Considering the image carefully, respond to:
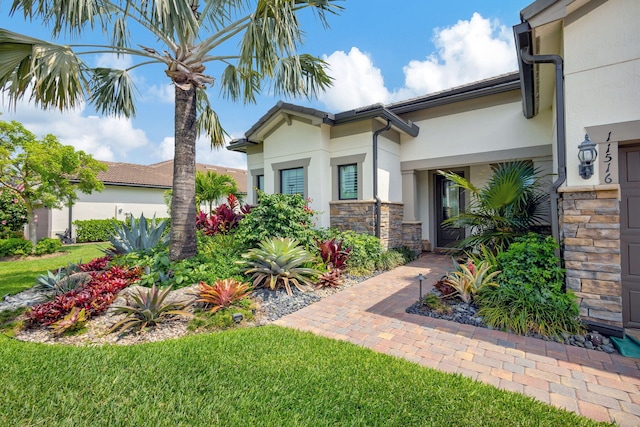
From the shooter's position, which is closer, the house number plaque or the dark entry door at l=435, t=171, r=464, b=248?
the house number plaque

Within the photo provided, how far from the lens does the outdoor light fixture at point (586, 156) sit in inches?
168

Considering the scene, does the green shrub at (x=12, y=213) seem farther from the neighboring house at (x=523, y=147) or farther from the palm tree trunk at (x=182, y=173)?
the palm tree trunk at (x=182, y=173)

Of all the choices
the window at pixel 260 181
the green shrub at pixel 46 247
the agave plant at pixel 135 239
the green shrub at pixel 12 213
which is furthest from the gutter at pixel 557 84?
the green shrub at pixel 12 213

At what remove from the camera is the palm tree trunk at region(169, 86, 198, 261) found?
7.01m

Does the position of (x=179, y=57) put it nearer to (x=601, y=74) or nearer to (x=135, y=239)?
(x=135, y=239)

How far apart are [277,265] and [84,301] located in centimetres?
336

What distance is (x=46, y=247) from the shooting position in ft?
41.0

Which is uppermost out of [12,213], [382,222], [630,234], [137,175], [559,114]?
[137,175]

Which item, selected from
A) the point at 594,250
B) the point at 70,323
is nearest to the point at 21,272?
the point at 70,323

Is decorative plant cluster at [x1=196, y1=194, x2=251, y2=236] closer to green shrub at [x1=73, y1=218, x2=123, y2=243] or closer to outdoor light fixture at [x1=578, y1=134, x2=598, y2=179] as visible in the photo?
outdoor light fixture at [x1=578, y1=134, x2=598, y2=179]

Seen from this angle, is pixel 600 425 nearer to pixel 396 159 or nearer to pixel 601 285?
pixel 601 285

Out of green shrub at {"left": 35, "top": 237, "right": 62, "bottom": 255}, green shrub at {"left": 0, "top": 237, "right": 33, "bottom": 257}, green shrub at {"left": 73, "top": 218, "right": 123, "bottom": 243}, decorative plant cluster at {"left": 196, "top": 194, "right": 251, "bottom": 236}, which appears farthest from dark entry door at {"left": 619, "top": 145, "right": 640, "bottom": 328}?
green shrub at {"left": 73, "top": 218, "right": 123, "bottom": 243}

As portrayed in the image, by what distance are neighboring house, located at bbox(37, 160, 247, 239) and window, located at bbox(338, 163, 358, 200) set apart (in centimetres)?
1231

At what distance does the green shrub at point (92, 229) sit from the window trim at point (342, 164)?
1493cm
